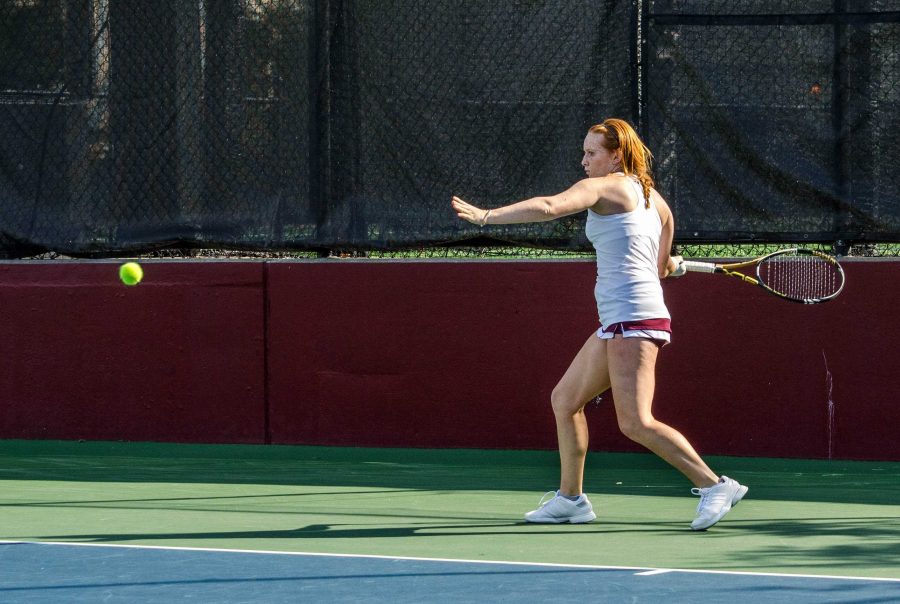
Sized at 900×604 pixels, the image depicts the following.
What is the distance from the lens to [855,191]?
796 cm

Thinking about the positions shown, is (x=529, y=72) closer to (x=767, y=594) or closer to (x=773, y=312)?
(x=773, y=312)

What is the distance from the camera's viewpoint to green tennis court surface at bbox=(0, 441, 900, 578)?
563 centimetres

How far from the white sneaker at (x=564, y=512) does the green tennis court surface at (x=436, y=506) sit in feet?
0.16

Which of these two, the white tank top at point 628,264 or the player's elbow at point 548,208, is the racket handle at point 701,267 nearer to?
the white tank top at point 628,264

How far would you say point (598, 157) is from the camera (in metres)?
5.96

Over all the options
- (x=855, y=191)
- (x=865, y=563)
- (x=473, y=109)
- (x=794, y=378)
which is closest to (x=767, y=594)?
A: (x=865, y=563)

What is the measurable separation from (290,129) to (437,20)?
1.06m

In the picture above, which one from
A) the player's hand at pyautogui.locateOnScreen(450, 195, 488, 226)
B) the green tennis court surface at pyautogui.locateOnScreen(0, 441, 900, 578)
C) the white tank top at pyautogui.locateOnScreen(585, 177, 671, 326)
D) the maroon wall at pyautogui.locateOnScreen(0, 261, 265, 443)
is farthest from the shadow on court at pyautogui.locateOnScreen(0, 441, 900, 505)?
the player's hand at pyautogui.locateOnScreen(450, 195, 488, 226)

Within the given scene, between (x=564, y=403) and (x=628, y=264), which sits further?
(x=564, y=403)

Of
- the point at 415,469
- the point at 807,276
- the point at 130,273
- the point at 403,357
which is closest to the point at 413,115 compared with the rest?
the point at 403,357

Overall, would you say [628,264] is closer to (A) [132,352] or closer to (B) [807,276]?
(B) [807,276]

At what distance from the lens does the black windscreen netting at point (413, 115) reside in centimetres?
800

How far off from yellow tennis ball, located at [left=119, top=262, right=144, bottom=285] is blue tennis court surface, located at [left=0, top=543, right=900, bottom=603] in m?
2.68

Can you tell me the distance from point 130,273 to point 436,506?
2.38 metres
